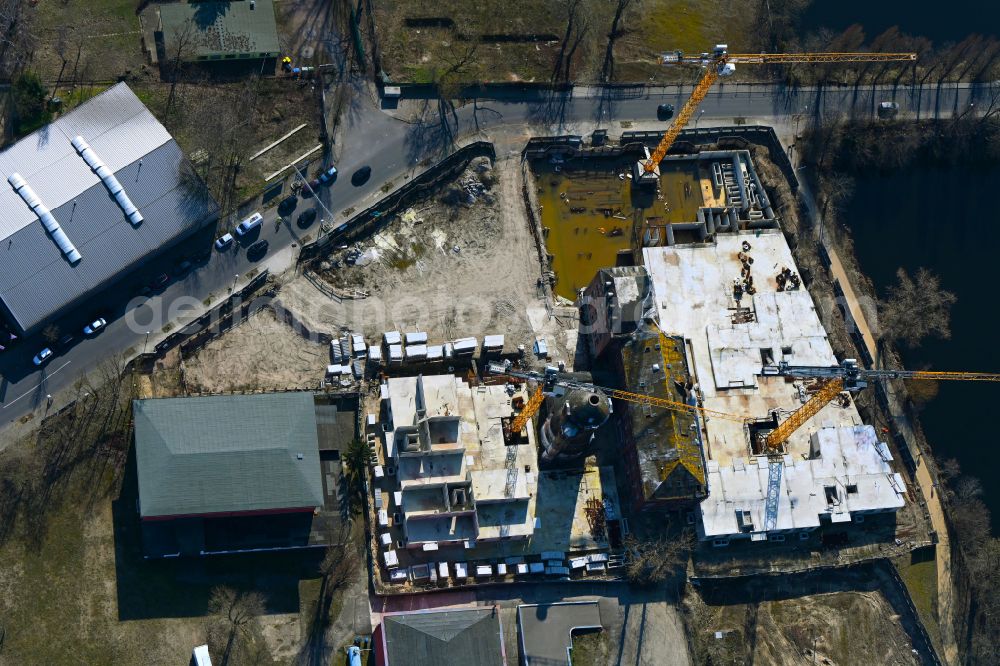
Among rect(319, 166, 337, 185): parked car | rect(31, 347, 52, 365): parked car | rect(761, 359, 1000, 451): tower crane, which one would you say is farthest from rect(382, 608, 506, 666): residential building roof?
rect(319, 166, 337, 185): parked car

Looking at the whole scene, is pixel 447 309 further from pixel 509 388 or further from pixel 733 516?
pixel 733 516

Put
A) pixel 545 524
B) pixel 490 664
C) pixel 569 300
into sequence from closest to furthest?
pixel 490 664, pixel 545 524, pixel 569 300

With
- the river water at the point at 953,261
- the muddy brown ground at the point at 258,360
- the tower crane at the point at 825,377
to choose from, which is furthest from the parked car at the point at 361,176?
the river water at the point at 953,261

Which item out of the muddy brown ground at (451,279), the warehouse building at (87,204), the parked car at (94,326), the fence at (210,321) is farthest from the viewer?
the muddy brown ground at (451,279)

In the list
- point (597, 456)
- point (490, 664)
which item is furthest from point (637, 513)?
point (490, 664)

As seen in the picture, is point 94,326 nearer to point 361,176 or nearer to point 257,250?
point 257,250

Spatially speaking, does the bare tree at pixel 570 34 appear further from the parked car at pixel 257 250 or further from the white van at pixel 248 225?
the parked car at pixel 257 250
